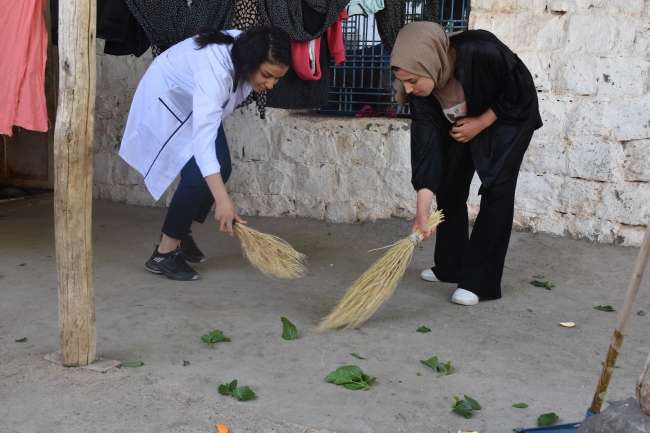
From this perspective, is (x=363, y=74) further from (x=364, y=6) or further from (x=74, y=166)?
(x=74, y=166)

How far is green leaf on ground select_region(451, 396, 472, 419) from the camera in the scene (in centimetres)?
225

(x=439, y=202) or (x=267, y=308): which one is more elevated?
(x=439, y=202)

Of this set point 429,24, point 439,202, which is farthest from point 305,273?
point 429,24

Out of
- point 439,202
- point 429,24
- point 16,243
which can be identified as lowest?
point 16,243

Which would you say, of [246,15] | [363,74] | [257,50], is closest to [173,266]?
[257,50]

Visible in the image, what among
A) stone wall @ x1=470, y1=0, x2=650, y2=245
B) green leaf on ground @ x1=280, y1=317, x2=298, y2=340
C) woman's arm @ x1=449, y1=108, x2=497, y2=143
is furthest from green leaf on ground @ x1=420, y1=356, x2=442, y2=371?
stone wall @ x1=470, y1=0, x2=650, y2=245

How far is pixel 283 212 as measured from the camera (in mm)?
5312

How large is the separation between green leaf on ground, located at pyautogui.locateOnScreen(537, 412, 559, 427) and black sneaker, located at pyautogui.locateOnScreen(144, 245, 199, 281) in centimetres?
214

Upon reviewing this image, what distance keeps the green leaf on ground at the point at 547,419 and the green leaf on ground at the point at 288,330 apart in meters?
1.11

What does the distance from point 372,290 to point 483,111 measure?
40.7 inches

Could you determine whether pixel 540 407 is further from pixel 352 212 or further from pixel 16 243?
pixel 16 243

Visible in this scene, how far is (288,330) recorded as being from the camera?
9.60 ft

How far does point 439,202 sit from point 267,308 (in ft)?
3.53

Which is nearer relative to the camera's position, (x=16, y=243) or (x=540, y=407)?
(x=540, y=407)
